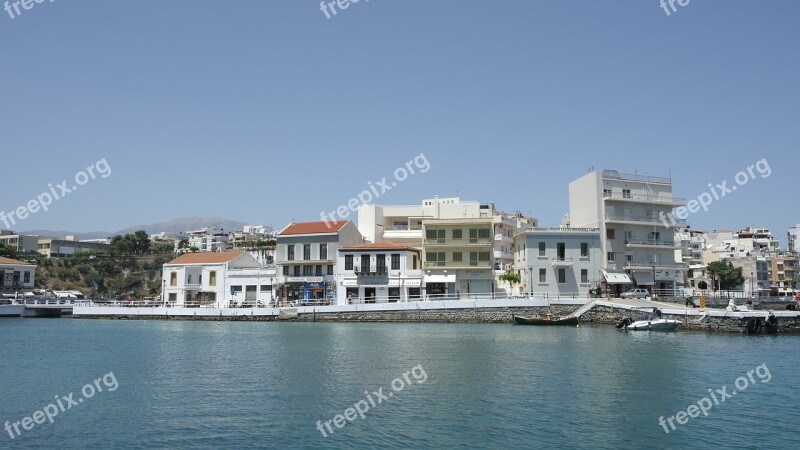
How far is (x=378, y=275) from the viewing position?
62375 mm

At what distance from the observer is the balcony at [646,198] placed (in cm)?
6128

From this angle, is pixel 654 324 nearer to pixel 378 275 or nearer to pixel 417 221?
pixel 378 275

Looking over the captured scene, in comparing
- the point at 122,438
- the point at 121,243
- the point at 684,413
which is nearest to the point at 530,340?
the point at 684,413

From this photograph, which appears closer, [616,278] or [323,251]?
[616,278]

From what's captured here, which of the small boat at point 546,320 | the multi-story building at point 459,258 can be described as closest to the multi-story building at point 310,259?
the multi-story building at point 459,258

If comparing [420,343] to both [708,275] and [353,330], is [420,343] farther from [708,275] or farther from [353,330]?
[708,275]

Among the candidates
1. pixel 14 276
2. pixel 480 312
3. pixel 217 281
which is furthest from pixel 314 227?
A: pixel 14 276

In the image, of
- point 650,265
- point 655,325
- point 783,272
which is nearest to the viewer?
point 655,325

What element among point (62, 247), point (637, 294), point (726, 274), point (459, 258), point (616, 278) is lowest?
point (637, 294)

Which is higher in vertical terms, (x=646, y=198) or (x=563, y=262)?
(x=646, y=198)

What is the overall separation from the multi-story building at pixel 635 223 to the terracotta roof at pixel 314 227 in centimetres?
2523

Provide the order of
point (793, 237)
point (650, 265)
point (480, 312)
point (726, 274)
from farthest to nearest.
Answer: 1. point (793, 237)
2. point (726, 274)
3. point (650, 265)
4. point (480, 312)

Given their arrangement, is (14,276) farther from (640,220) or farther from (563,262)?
(640,220)

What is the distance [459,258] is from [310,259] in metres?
15.5
